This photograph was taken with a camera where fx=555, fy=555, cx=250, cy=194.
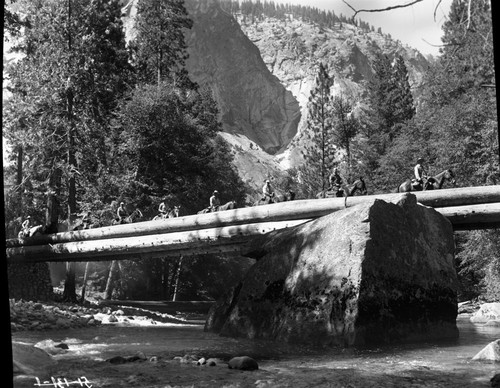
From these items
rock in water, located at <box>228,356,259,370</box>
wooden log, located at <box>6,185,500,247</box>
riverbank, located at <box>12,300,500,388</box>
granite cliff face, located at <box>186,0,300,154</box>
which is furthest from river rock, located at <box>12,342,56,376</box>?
granite cliff face, located at <box>186,0,300,154</box>

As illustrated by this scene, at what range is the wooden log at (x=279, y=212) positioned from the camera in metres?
14.3

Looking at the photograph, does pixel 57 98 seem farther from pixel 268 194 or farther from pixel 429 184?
pixel 429 184

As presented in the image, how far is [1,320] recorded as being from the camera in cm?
299

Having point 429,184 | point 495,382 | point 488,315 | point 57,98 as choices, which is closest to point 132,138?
point 57,98

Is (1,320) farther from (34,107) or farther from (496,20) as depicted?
(34,107)

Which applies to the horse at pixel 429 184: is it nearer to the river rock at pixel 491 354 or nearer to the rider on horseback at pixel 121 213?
the river rock at pixel 491 354

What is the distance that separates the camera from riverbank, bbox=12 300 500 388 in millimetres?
6652

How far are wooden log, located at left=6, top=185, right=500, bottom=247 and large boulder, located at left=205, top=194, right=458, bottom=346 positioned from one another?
1.22 metres

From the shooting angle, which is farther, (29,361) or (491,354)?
(491,354)

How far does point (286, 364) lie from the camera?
27.6 feet

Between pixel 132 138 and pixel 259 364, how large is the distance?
23968 millimetres

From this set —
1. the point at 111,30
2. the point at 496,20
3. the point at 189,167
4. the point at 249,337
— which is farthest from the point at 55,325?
the point at 111,30

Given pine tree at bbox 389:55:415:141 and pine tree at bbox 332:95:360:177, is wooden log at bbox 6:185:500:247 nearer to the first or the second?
pine tree at bbox 332:95:360:177

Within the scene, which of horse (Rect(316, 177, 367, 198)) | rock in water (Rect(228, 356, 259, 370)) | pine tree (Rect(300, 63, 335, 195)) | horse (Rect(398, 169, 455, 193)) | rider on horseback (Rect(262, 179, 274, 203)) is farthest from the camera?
pine tree (Rect(300, 63, 335, 195))
